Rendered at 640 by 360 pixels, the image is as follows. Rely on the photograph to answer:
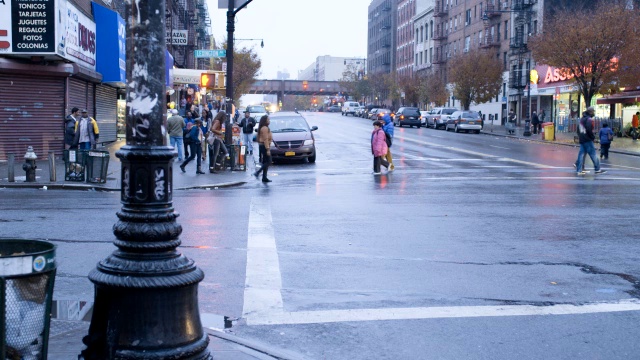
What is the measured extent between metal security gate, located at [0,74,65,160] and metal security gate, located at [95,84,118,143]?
532cm

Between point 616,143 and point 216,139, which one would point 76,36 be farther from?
point 616,143

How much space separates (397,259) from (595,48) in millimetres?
37361

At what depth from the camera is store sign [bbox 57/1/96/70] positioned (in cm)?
2292

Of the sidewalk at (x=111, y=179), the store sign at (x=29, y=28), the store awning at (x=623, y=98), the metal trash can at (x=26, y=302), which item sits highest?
the store sign at (x=29, y=28)

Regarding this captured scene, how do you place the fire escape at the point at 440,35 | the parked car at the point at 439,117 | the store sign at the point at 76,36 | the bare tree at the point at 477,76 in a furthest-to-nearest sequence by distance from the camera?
the fire escape at the point at 440,35 → the bare tree at the point at 477,76 → the parked car at the point at 439,117 → the store sign at the point at 76,36

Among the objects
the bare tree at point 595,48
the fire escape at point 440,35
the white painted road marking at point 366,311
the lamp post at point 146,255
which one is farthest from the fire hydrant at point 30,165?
the fire escape at point 440,35

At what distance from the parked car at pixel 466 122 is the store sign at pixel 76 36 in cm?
3271

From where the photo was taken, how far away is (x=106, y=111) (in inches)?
1282

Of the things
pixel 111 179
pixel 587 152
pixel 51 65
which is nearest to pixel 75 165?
pixel 111 179

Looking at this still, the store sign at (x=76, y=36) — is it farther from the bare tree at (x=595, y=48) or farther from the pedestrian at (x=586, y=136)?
the bare tree at (x=595, y=48)

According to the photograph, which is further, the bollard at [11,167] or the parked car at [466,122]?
the parked car at [466,122]

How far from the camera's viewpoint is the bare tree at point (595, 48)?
42.2 meters

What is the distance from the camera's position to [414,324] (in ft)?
21.8

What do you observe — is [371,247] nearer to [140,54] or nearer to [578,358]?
[578,358]
